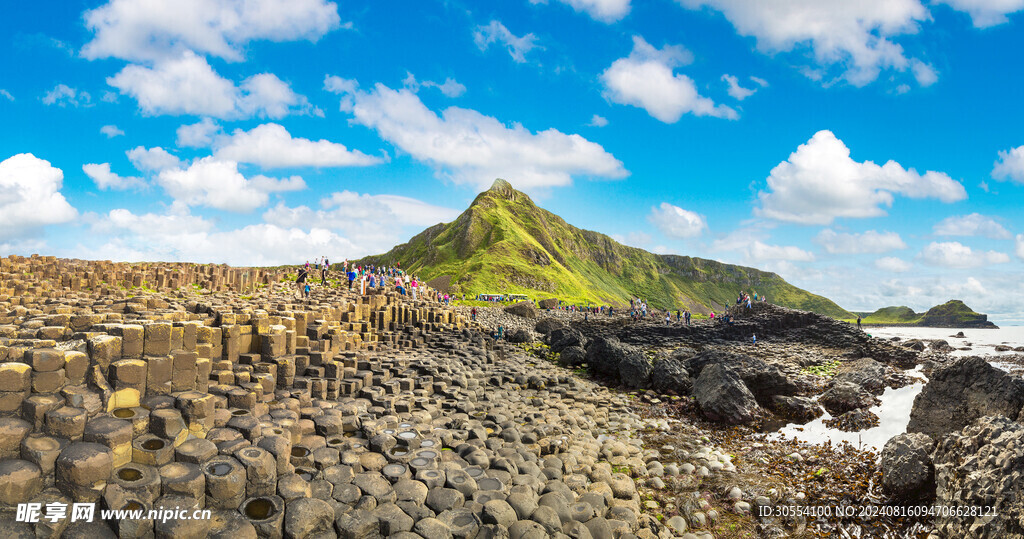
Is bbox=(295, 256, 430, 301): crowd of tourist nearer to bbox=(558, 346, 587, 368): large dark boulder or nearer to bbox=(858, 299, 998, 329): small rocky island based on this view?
bbox=(558, 346, 587, 368): large dark boulder

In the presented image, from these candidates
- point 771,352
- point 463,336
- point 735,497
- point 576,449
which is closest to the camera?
point 735,497

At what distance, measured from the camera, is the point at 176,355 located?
9641mm

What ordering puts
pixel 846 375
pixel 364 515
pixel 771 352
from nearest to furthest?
1. pixel 364 515
2. pixel 846 375
3. pixel 771 352

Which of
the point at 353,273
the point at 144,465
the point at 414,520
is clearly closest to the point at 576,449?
the point at 414,520

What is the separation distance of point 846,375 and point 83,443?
30394 mm

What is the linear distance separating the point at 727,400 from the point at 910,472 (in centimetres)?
763

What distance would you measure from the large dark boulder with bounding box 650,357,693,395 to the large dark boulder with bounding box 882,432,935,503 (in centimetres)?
1161

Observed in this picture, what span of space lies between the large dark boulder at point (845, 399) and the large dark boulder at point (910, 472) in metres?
8.17

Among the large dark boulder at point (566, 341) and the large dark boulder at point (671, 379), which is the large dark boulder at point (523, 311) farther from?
the large dark boulder at point (671, 379)

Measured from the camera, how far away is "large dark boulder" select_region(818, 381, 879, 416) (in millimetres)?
18562

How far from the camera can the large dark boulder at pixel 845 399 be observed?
18562 mm

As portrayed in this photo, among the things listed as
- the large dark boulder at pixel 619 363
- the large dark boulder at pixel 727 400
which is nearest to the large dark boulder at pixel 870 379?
the large dark boulder at pixel 727 400

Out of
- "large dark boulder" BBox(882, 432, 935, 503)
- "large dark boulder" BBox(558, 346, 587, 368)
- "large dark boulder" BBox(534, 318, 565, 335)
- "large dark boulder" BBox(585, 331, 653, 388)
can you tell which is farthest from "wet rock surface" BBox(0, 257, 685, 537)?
"large dark boulder" BBox(534, 318, 565, 335)

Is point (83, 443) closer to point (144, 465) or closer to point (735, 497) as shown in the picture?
point (144, 465)
